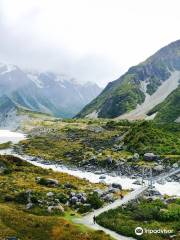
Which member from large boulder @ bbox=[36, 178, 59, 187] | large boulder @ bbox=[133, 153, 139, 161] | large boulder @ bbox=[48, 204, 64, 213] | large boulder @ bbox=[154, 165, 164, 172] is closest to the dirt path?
large boulder @ bbox=[48, 204, 64, 213]

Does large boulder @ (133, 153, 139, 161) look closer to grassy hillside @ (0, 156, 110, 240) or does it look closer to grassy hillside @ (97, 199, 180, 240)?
grassy hillside @ (0, 156, 110, 240)

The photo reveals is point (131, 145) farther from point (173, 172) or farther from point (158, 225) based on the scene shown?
point (158, 225)

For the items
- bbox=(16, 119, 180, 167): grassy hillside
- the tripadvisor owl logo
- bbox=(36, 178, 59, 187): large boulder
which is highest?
bbox=(16, 119, 180, 167): grassy hillside

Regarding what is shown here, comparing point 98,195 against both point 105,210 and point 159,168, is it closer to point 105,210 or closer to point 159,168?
point 105,210

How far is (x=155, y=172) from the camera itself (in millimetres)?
108750

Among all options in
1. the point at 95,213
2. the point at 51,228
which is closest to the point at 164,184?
the point at 95,213

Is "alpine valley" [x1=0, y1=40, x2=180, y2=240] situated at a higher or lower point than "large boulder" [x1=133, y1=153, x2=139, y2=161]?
lower

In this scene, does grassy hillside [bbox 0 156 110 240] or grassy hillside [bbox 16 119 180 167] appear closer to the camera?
grassy hillside [bbox 0 156 110 240]

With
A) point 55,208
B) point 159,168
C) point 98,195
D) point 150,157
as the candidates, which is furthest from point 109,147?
point 55,208

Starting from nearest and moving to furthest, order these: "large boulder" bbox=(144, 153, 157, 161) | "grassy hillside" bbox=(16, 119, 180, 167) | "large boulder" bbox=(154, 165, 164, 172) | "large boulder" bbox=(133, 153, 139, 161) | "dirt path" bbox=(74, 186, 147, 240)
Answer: "dirt path" bbox=(74, 186, 147, 240), "large boulder" bbox=(154, 165, 164, 172), "large boulder" bbox=(144, 153, 157, 161), "large boulder" bbox=(133, 153, 139, 161), "grassy hillside" bbox=(16, 119, 180, 167)

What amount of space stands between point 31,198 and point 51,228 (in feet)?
50.2

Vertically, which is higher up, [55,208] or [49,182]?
[49,182]

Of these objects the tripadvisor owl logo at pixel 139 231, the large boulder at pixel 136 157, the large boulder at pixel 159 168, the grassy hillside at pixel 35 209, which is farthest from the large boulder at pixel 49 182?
the large boulder at pixel 136 157

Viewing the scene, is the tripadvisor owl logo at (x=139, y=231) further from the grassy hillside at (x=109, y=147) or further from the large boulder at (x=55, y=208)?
the grassy hillside at (x=109, y=147)
